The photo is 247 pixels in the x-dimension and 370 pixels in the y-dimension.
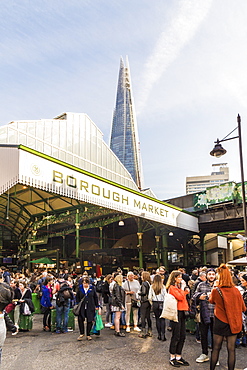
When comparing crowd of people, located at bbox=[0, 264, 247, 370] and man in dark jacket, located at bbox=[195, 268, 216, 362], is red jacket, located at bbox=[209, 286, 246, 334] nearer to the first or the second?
crowd of people, located at bbox=[0, 264, 247, 370]

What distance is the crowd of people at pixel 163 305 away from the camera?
4949 millimetres

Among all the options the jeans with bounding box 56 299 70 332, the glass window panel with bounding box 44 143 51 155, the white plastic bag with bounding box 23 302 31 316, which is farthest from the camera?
the glass window panel with bounding box 44 143 51 155

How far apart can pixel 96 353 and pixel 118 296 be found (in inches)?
78.4

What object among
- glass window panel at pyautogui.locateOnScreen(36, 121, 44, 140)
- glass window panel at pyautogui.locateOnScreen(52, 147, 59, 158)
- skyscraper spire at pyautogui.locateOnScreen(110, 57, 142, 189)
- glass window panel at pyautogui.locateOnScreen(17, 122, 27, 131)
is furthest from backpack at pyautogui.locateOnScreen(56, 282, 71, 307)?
skyscraper spire at pyautogui.locateOnScreen(110, 57, 142, 189)

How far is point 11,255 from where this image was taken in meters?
38.9

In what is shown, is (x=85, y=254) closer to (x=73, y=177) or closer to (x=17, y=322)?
(x=73, y=177)

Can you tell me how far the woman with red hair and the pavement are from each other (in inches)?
45.1

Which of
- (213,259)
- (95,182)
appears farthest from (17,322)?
(213,259)

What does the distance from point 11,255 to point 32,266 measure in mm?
14319

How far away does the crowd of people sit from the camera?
495cm

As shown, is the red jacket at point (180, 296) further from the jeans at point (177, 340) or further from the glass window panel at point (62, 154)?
the glass window panel at point (62, 154)

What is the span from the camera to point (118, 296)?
8781 millimetres

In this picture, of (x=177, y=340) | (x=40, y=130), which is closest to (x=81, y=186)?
(x=177, y=340)

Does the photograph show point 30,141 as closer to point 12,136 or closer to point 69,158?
point 12,136
